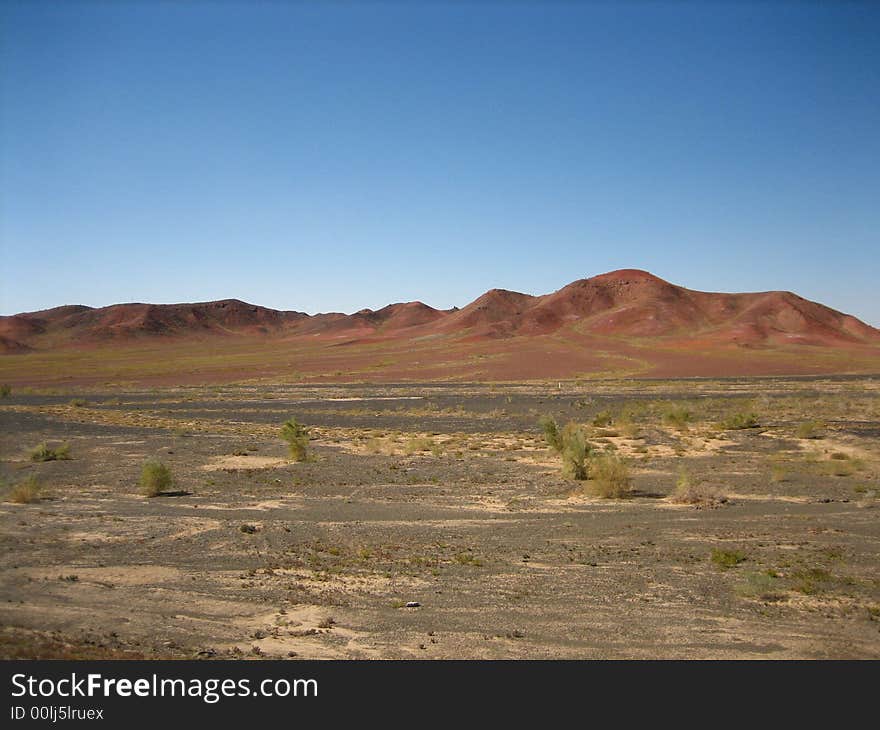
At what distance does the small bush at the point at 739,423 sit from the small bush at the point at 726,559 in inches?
953

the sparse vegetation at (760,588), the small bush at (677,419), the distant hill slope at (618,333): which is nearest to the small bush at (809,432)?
the small bush at (677,419)

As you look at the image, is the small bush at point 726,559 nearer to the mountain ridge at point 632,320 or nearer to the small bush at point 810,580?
the small bush at point 810,580

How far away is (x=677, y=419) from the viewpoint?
36.6 meters

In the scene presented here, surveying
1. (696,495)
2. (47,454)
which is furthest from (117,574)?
(47,454)

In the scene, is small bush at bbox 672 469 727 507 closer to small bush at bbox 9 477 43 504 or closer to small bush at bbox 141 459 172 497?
small bush at bbox 141 459 172 497

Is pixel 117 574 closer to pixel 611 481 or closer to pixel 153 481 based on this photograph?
pixel 153 481

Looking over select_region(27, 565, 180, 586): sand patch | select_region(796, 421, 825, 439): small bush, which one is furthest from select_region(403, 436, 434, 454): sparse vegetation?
select_region(27, 565, 180, 586): sand patch

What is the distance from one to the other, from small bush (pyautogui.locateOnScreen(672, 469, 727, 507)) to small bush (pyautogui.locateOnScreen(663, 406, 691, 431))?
15.9 metres

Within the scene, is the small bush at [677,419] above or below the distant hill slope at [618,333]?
below

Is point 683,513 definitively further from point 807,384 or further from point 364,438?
point 807,384

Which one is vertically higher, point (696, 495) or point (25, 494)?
point (25, 494)

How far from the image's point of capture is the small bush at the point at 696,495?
715 inches

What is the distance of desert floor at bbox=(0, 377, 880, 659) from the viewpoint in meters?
9.02

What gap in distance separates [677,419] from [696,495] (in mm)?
18811
